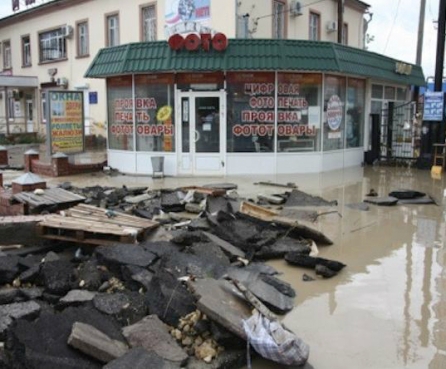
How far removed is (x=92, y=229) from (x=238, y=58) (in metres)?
8.24

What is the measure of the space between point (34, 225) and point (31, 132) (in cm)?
2232

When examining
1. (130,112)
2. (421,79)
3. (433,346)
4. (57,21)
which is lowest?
(433,346)

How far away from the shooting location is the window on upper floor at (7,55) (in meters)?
29.6

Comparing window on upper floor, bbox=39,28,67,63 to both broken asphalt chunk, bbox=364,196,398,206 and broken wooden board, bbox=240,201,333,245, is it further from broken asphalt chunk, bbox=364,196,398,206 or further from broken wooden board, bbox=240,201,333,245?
broken wooden board, bbox=240,201,333,245

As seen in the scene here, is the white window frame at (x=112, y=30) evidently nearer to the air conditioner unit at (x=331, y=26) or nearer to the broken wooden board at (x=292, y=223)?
the air conditioner unit at (x=331, y=26)

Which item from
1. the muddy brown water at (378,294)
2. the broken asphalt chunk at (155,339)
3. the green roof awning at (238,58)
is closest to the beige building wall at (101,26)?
the green roof awning at (238,58)

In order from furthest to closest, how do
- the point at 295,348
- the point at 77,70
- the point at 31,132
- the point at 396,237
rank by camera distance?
the point at 31,132
the point at 77,70
the point at 396,237
the point at 295,348

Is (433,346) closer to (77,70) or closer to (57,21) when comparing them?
(77,70)

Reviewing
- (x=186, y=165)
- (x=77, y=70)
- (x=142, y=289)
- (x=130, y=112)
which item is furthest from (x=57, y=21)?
(x=142, y=289)

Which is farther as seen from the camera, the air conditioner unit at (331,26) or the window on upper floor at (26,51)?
the window on upper floor at (26,51)

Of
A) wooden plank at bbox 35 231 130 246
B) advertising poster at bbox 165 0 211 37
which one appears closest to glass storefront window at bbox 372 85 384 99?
advertising poster at bbox 165 0 211 37

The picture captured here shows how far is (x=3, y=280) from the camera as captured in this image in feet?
18.7

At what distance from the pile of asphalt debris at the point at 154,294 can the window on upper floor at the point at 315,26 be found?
Answer: 14522 mm

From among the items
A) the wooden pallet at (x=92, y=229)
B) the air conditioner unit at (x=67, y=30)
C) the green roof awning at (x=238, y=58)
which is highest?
the air conditioner unit at (x=67, y=30)
